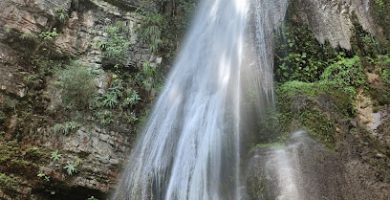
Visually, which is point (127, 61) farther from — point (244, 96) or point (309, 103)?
point (309, 103)

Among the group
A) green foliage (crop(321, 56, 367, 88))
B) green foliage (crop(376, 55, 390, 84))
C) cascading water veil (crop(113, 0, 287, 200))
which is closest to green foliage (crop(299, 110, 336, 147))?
cascading water veil (crop(113, 0, 287, 200))

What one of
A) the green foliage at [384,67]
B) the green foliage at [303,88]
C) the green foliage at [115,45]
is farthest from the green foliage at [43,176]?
the green foliage at [384,67]

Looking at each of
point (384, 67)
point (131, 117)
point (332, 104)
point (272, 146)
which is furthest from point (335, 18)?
point (131, 117)

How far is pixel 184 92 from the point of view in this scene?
382 inches

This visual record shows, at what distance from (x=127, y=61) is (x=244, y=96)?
3.66m

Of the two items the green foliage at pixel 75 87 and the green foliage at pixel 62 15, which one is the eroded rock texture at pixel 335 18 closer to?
the green foliage at pixel 75 87

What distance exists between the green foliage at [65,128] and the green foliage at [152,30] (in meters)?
3.13

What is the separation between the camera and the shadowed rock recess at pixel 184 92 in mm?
7051

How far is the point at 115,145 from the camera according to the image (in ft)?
30.6

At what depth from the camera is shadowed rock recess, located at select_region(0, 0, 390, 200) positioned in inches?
278

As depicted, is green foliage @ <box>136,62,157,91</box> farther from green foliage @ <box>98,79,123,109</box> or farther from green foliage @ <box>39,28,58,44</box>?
green foliage @ <box>39,28,58,44</box>

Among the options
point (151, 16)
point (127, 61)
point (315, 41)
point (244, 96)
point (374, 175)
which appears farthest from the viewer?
point (151, 16)

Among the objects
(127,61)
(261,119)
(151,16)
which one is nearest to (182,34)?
(151,16)

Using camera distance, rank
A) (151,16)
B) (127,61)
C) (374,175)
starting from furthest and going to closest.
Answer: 1. (151,16)
2. (127,61)
3. (374,175)
